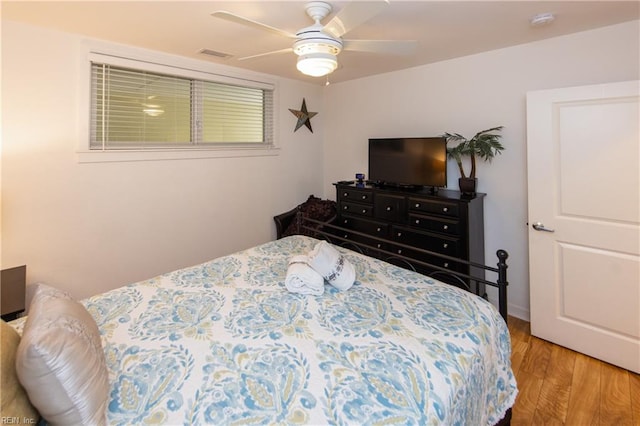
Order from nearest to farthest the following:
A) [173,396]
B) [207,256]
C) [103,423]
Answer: [103,423] → [173,396] → [207,256]

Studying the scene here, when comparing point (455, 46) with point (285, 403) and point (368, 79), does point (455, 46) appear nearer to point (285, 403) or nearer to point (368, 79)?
point (368, 79)

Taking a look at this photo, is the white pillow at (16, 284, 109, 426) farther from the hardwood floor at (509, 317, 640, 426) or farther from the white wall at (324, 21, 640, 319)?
the white wall at (324, 21, 640, 319)

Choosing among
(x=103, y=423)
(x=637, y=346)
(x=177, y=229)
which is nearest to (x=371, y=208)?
(x=177, y=229)

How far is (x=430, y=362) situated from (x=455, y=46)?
260cm

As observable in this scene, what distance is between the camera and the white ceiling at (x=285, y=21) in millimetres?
1991

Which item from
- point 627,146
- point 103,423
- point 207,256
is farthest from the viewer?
point 207,256

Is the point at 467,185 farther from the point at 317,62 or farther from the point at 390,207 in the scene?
the point at 317,62

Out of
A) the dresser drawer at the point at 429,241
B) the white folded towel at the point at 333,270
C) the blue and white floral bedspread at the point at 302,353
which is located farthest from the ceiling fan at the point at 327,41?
the dresser drawer at the point at 429,241

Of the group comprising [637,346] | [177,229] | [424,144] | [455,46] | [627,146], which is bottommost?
[637,346]

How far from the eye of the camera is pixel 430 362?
4.03 ft

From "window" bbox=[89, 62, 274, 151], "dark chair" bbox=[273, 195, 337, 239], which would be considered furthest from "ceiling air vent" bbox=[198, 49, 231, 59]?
"dark chair" bbox=[273, 195, 337, 239]

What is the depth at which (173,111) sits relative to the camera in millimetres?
3180

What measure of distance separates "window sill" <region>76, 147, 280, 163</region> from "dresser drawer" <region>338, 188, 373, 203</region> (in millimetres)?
927

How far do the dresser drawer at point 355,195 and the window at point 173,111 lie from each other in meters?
1.05
